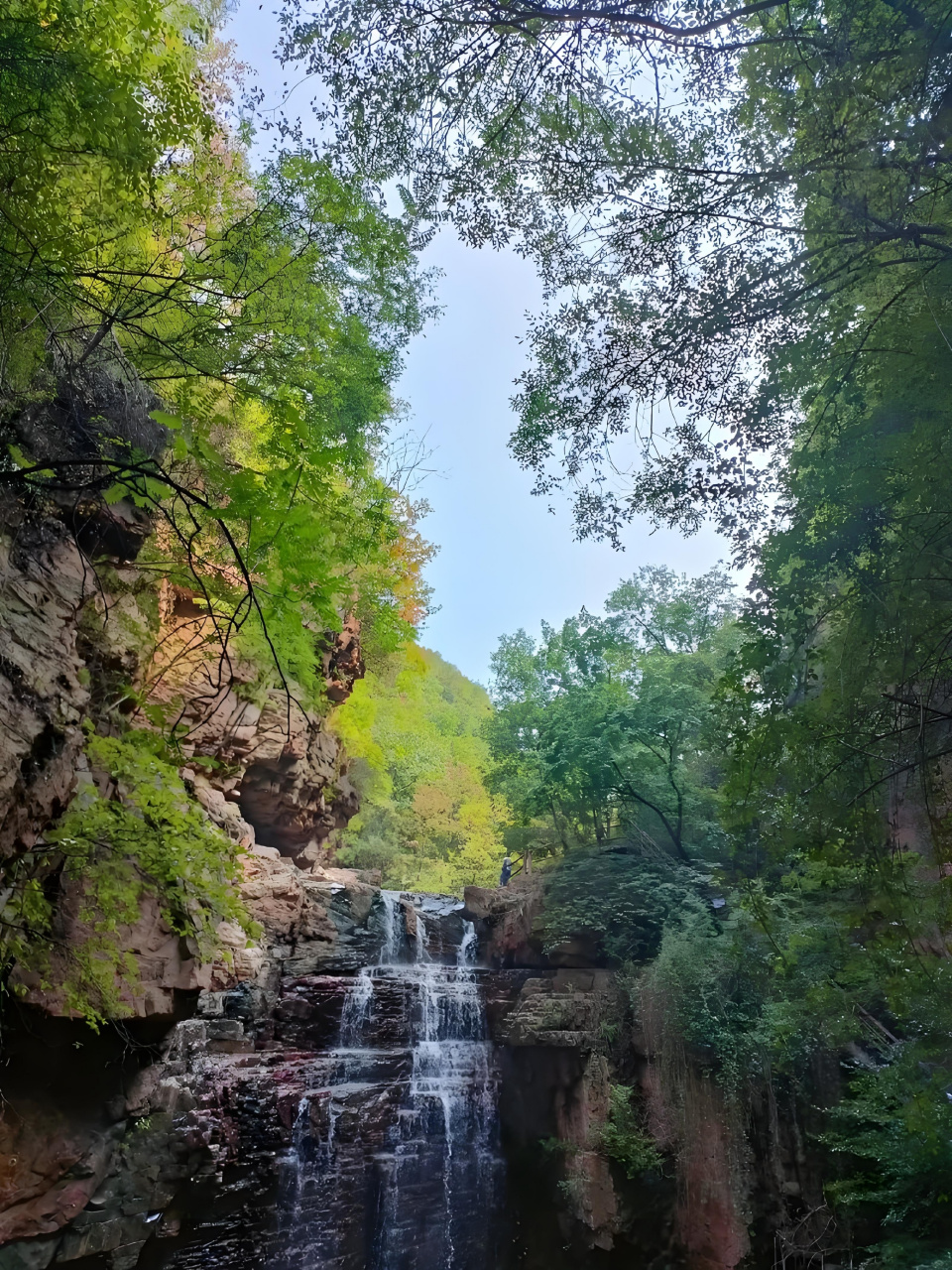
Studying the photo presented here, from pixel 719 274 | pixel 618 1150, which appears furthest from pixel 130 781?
pixel 618 1150

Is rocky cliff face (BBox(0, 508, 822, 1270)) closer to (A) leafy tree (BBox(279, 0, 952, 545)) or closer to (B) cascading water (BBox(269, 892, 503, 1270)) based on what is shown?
(B) cascading water (BBox(269, 892, 503, 1270))

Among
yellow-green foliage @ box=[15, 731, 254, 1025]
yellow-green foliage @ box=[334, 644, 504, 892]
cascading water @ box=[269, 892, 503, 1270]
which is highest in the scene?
yellow-green foliage @ box=[334, 644, 504, 892]

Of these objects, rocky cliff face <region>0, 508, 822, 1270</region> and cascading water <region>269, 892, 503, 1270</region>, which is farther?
cascading water <region>269, 892, 503, 1270</region>

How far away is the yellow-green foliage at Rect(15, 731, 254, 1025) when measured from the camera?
4.35 meters

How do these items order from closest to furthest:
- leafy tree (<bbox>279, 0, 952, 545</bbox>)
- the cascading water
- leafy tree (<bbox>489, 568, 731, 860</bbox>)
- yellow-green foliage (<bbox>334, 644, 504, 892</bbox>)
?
leafy tree (<bbox>279, 0, 952, 545</bbox>), the cascading water, leafy tree (<bbox>489, 568, 731, 860</bbox>), yellow-green foliage (<bbox>334, 644, 504, 892</bbox>)

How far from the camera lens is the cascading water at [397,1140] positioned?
28.5 feet

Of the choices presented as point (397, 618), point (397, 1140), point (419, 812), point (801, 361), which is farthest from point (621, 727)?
point (419, 812)

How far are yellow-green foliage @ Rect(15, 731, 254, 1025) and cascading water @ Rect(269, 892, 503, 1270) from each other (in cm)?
582

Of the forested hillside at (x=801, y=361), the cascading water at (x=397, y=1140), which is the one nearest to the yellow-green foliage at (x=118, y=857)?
the forested hillside at (x=801, y=361)

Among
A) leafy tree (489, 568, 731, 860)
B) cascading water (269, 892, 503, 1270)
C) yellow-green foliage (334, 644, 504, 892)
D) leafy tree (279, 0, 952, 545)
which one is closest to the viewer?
leafy tree (279, 0, 952, 545)

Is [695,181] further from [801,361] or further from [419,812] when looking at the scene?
[419,812]

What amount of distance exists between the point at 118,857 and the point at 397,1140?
7.69m

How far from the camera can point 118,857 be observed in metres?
4.64

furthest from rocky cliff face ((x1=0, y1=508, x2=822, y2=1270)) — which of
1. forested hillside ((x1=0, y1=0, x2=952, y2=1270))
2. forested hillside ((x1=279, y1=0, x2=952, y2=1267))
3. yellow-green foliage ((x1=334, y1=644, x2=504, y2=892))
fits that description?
yellow-green foliage ((x1=334, y1=644, x2=504, y2=892))
